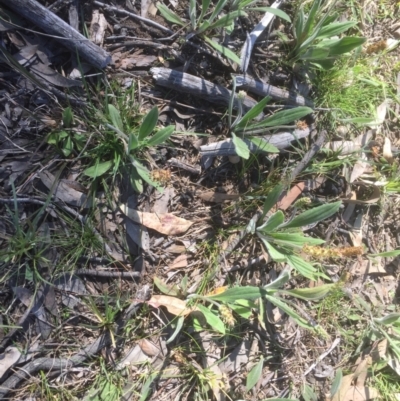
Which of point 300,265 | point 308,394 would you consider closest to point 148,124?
point 300,265

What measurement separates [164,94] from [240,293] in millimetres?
912

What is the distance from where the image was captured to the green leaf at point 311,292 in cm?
204

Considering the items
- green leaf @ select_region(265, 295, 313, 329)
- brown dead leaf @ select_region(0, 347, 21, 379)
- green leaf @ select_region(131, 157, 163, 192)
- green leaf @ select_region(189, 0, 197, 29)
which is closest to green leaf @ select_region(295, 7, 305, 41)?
green leaf @ select_region(189, 0, 197, 29)

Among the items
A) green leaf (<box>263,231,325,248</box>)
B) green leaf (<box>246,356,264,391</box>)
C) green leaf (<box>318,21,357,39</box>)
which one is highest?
green leaf (<box>318,21,357,39</box>)

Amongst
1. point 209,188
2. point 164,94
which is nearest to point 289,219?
point 209,188

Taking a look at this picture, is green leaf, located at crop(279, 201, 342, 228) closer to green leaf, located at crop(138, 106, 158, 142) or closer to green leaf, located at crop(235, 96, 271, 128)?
green leaf, located at crop(235, 96, 271, 128)

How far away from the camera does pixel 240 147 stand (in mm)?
1930

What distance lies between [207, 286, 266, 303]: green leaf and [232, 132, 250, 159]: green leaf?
551 mm

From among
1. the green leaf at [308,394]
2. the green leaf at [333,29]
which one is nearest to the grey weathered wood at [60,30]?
the green leaf at [333,29]

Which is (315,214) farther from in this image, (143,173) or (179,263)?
(143,173)

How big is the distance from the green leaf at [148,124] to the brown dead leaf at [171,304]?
0.68 m

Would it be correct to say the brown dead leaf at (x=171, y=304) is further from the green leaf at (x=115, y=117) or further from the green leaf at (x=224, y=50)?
the green leaf at (x=224, y=50)

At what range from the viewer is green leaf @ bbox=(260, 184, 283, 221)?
77.9 inches

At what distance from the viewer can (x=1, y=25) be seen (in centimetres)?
174
